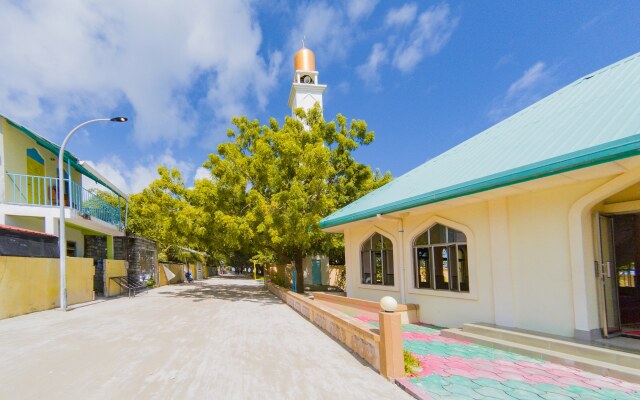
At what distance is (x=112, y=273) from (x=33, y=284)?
7185mm

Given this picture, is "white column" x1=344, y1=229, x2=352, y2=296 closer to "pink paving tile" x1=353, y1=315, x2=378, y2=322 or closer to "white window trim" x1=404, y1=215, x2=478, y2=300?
"pink paving tile" x1=353, y1=315, x2=378, y2=322

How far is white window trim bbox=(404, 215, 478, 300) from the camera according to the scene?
894 centimetres

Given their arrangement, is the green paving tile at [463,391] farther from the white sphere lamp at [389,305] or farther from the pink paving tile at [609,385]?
the pink paving tile at [609,385]

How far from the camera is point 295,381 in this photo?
5.51 metres

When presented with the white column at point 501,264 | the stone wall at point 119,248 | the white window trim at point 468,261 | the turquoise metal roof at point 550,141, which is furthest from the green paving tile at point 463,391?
the stone wall at point 119,248

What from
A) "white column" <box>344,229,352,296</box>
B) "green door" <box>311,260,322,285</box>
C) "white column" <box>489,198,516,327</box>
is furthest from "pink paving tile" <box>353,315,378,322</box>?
"green door" <box>311,260,322,285</box>

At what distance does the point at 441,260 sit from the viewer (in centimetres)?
1009

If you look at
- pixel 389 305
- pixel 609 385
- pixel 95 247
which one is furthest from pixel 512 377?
pixel 95 247

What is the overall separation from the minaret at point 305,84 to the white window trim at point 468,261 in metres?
21.9

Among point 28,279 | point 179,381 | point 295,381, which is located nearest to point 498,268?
point 295,381

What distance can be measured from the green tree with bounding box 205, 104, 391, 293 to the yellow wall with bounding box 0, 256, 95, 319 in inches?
225

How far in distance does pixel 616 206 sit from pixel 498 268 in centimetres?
245

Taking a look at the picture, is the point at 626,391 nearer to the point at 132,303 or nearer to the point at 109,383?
the point at 109,383

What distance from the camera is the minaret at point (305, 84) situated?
1252 inches
